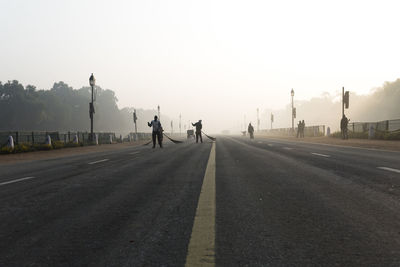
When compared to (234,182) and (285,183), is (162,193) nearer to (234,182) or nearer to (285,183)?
(234,182)

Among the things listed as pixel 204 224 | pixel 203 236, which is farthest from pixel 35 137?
pixel 203 236

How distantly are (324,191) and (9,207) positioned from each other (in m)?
3.78

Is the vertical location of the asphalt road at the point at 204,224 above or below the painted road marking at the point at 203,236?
below

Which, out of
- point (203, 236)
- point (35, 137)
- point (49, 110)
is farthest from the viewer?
point (49, 110)

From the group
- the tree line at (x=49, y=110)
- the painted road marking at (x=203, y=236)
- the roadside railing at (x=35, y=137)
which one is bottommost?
the painted road marking at (x=203, y=236)

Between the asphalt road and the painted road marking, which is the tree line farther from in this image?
the painted road marking

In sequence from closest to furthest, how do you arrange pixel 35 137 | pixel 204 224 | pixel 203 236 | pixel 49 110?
pixel 203 236, pixel 204 224, pixel 35 137, pixel 49 110

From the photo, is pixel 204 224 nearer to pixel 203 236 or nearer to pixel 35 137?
pixel 203 236

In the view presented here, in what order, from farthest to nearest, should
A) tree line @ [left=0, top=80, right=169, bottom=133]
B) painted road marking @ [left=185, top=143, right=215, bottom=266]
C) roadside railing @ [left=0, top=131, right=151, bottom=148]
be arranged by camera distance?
tree line @ [left=0, top=80, right=169, bottom=133], roadside railing @ [left=0, top=131, right=151, bottom=148], painted road marking @ [left=185, top=143, right=215, bottom=266]

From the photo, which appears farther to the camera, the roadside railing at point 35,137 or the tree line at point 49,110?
the tree line at point 49,110

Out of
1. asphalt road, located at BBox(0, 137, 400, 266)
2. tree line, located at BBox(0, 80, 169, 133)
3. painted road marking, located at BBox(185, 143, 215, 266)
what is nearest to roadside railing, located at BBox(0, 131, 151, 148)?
asphalt road, located at BBox(0, 137, 400, 266)

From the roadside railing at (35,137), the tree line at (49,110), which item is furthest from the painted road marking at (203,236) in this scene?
the tree line at (49,110)

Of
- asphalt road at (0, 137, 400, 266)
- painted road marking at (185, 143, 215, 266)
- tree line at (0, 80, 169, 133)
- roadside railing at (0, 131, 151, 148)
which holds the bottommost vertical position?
asphalt road at (0, 137, 400, 266)

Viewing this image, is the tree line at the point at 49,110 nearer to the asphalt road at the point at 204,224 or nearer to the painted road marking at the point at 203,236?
the asphalt road at the point at 204,224
